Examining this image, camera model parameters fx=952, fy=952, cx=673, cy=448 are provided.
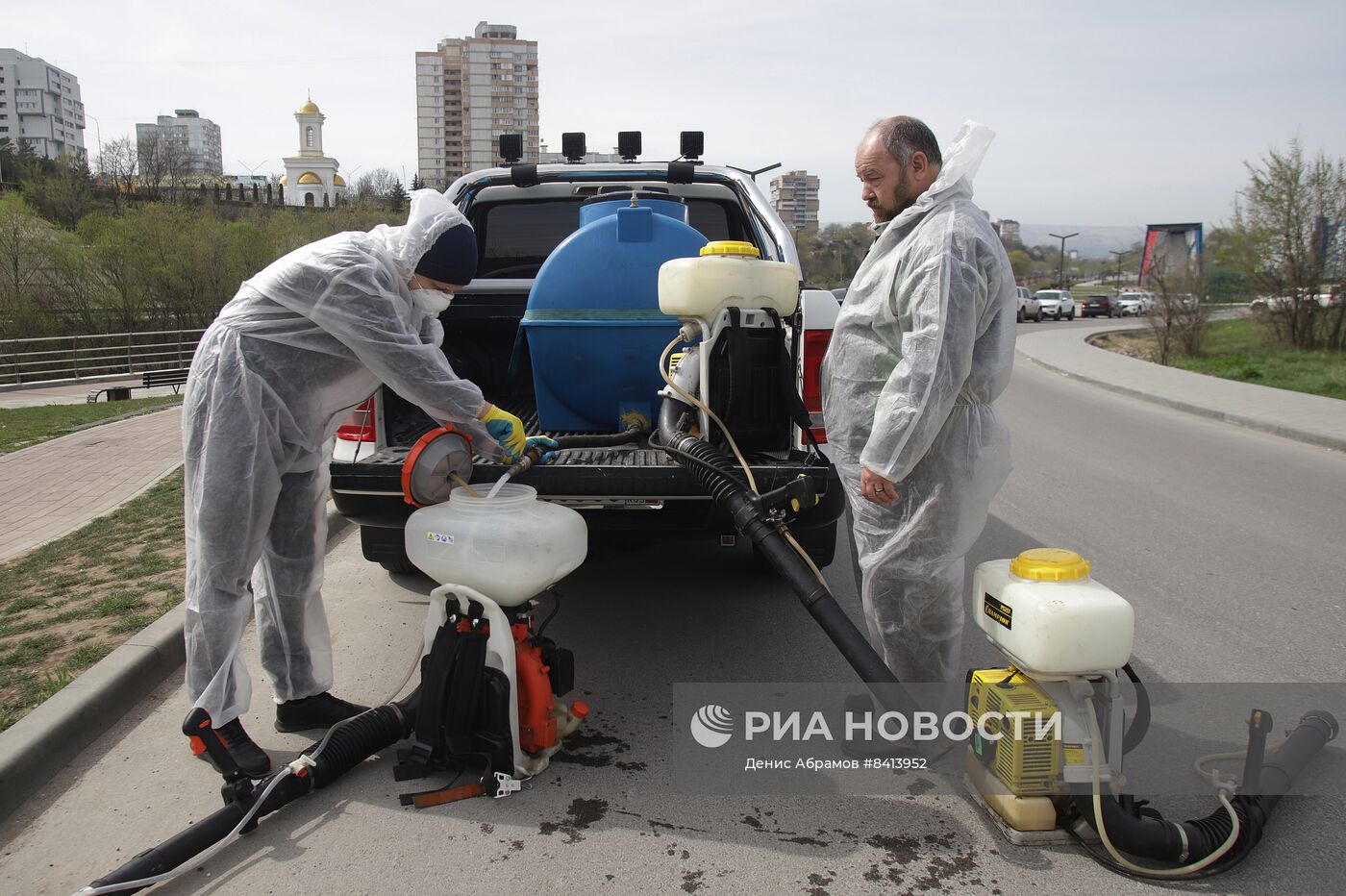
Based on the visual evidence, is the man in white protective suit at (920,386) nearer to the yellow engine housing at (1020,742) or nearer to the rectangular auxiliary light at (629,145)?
the yellow engine housing at (1020,742)

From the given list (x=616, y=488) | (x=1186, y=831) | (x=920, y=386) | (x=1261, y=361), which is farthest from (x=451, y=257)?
(x=1261, y=361)

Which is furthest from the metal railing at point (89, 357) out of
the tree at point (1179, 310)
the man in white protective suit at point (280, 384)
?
the tree at point (1179, 310)

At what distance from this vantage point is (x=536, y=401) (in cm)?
448

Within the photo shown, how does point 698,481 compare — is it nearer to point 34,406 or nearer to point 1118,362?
point 34,406

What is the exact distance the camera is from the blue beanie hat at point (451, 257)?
127 inches

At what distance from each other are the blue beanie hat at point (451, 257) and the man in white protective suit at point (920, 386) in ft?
4.27

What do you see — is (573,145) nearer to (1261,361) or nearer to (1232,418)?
(1232,418)

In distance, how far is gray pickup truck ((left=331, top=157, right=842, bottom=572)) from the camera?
3500 mm

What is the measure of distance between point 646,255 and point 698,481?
113 cm

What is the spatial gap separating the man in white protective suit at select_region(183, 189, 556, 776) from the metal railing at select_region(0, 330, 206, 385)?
20.3 meters

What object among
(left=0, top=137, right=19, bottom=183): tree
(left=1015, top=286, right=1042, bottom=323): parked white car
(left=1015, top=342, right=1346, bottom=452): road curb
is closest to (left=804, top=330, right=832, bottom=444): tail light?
(left=1015, top=342, right=1346, bottom=452): road curb

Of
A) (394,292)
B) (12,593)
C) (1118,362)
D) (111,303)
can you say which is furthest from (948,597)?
(111,303)

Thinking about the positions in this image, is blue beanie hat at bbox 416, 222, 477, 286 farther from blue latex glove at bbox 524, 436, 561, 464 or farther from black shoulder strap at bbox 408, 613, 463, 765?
black shoulder strap at bbox 408, 613, 463, 765

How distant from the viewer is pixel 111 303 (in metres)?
28.8
